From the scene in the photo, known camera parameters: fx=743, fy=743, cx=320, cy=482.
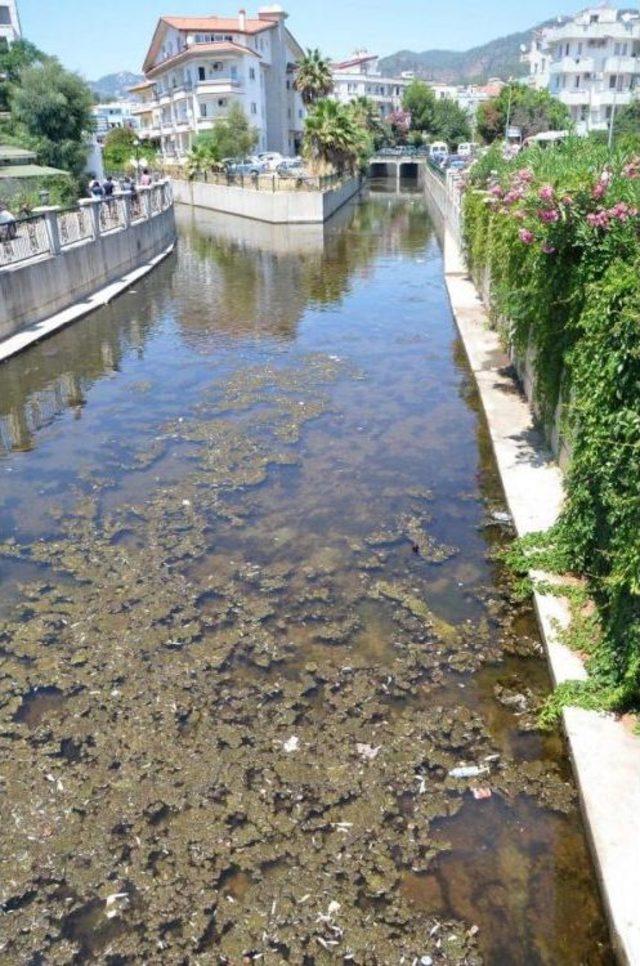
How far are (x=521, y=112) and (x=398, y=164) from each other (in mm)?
17637

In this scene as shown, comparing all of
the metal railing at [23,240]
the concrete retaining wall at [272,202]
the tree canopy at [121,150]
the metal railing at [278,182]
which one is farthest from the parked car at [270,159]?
the metal railing at [23,240]

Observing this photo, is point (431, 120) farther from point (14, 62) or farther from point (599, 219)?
point (599, 219)

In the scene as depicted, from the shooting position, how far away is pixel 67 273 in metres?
18.8

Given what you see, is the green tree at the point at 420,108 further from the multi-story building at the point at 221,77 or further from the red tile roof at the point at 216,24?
the red tile roof at the point at 216,24

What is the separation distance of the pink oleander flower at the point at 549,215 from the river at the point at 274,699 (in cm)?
327

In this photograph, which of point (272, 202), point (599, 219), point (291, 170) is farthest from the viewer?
point (291, 170)

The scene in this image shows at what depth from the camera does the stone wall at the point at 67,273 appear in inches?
627

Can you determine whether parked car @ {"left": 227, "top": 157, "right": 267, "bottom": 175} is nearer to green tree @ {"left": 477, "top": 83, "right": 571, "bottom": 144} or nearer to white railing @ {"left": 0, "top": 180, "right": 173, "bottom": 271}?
green tree @ {"left": 477, "top": 83, "right": 571, "bottom": 144}

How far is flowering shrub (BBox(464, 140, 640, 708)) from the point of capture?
5.23 metres

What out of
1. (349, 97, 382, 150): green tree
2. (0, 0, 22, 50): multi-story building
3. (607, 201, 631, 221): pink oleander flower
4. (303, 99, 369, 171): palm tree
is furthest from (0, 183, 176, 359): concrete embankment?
(0, 0, 22, 50): multi-story building

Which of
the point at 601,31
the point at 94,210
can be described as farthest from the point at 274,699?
the point at 601,31

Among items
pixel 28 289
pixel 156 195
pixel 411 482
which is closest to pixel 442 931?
pixel 411 482

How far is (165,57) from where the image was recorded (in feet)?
239

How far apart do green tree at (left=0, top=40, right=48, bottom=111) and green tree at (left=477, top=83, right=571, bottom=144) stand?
105 ft
